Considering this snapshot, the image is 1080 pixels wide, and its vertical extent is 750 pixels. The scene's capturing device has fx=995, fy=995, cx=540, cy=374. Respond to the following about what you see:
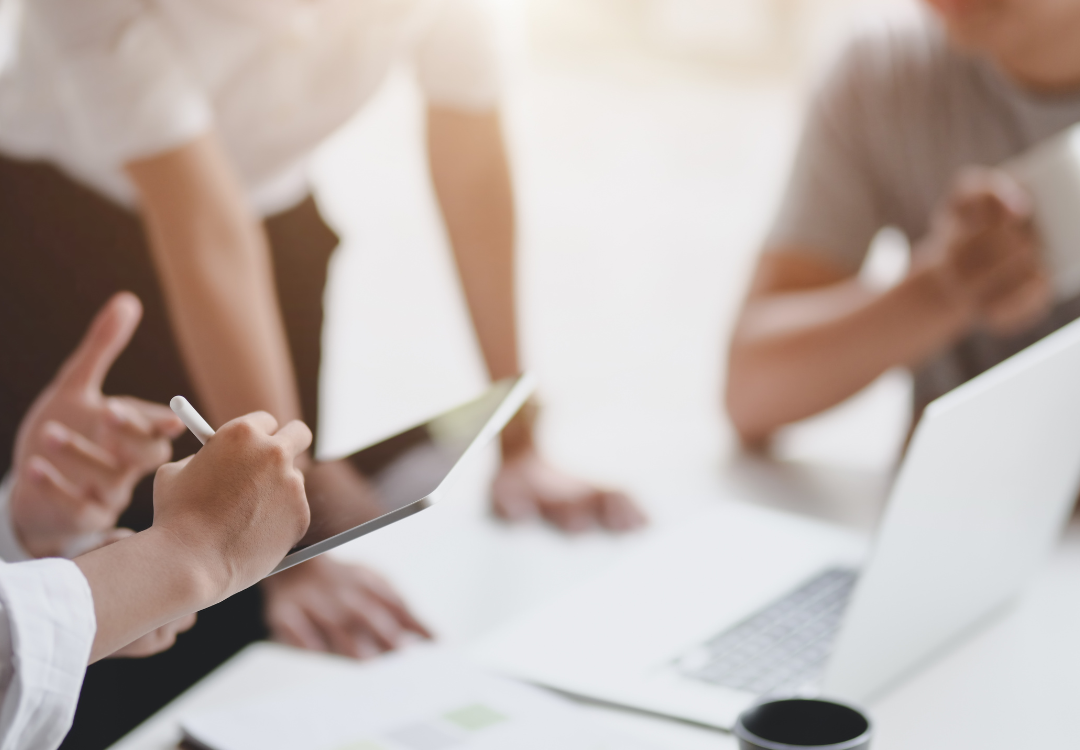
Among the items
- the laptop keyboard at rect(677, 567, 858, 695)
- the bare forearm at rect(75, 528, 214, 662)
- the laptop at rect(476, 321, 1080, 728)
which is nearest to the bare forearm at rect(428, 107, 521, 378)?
the laptop at rect(476, 321, 1080, 728)

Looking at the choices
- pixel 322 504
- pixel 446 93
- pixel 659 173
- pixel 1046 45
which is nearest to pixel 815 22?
pixel 659 173

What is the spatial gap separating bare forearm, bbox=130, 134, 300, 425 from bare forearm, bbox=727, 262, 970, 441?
588 millimetres

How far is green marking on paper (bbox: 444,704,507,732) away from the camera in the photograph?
575 millimetres

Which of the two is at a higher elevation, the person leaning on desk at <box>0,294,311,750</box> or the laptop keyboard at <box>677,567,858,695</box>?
the person leaning on desk at <box>0,294,311,750</box>

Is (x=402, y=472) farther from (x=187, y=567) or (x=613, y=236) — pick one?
(x=613, y=236)

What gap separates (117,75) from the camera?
2.00 feet

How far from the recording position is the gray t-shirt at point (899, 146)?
1168mm

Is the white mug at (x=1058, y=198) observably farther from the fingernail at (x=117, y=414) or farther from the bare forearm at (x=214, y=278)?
the fingernail at (x=117, y=414)

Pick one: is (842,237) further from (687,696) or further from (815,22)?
(815,22)

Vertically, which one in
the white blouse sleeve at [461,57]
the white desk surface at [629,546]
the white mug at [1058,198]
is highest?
the white blouse sleeve at [461,57]

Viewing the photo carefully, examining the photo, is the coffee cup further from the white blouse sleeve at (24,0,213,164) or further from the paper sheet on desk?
the white blouse sleeve at (24,0,213,164)

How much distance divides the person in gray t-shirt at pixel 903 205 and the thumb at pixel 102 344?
0.69 meters

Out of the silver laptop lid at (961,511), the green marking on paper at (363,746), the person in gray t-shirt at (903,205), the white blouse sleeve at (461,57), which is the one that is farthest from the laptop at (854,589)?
the white blouse sleeve at (461,57)

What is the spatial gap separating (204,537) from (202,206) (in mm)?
369
